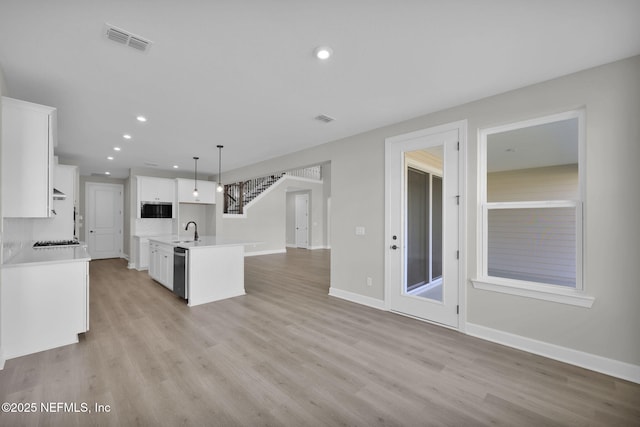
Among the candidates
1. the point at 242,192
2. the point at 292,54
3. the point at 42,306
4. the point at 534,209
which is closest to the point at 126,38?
the point at 292,54

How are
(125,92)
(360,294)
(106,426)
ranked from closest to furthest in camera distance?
(106,426) → (125,92) → (360,294)

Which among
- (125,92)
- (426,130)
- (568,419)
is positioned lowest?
(568,419)

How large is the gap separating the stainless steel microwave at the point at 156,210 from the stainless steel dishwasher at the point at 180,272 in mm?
3127

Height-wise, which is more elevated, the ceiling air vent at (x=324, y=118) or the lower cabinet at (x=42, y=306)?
the ceiling air vent at (x=324, y=118)

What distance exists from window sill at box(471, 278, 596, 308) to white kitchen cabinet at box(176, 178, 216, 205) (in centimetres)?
667

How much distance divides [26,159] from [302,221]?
9597mm

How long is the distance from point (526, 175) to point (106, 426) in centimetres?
421

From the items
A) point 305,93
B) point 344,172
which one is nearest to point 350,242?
point 344,172

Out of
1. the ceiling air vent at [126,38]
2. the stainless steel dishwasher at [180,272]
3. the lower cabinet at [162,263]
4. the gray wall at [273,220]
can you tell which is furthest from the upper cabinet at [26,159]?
the gray wall at [273,220]

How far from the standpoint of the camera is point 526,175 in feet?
9.81

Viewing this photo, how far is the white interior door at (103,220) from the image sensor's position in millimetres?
8148

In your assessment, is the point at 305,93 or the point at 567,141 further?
the point at 305,93

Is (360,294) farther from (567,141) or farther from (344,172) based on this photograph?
(567,141)

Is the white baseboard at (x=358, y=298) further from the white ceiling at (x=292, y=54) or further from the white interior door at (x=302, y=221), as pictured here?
the white interior door at (x=302, y=221)
